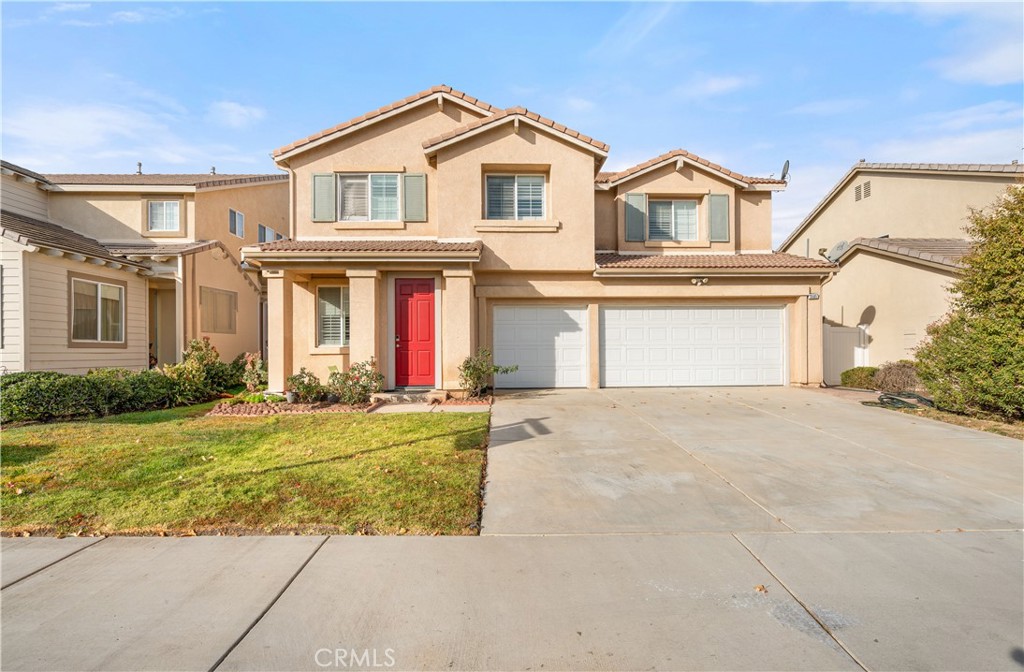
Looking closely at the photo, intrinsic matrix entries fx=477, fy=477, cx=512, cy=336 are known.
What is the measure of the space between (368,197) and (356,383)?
528cm

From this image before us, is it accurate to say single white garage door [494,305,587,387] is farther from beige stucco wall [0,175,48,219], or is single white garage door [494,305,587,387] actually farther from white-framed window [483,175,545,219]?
beige stucco wall [0,175,48,219]

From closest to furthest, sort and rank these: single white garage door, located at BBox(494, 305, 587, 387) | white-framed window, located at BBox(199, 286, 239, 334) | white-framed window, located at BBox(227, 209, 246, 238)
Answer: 1. single white garage door, located at BBox(494, 305, 587, 387)
2. white-framed window, located at BBox(199, 286, 239, 334)
3. white-framed window, located at BBox(227, 209, 246, 238)

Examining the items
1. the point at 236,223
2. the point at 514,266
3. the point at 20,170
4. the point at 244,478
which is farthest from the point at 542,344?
the point at 20,170

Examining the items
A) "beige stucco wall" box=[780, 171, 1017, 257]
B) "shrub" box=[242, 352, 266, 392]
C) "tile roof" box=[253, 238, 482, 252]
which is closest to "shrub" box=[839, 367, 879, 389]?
"beige stucco wall" box=[780, 171, 1017, 257]

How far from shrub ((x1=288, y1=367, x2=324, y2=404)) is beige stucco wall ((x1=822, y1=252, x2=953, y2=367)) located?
1586 cm

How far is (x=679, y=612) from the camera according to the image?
2.93 m

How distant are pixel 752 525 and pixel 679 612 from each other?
1.67 m

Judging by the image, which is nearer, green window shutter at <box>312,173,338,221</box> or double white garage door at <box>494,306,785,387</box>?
green window shutter at <box>312,173,338,221</box>

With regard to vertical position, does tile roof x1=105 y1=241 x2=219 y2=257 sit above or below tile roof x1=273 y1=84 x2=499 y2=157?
below

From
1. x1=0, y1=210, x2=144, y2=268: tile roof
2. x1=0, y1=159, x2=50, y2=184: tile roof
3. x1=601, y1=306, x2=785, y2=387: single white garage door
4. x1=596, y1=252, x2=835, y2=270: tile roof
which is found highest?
x1=0, y1=159, x2=50, y2=184: tile roof

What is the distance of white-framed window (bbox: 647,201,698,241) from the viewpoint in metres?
14.1

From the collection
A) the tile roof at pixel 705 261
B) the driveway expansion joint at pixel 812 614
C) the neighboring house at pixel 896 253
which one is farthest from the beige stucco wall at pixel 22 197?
the neighboring house at pixel 896 253

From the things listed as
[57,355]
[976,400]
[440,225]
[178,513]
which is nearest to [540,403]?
[440,225]

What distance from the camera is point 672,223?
14.1 m
